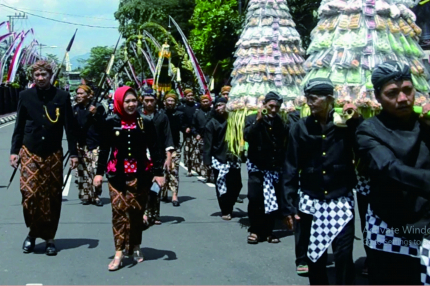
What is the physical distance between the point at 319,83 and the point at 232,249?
3.07 m

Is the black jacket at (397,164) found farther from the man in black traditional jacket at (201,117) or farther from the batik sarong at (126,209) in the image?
the man in black traditional jacket at (201,117)

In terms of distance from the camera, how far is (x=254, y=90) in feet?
33.2

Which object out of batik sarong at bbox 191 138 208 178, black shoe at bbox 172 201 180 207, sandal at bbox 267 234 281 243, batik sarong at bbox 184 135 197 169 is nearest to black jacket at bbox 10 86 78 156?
sandal at bbox 267 234 281 243

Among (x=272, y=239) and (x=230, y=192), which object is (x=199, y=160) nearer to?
(x=230, y=192)

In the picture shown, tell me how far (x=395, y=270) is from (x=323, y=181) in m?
1.40

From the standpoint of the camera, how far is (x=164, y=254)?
747cm

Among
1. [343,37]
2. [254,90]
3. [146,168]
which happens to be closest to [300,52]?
[254,90]

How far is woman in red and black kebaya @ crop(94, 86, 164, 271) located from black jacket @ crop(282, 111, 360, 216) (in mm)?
1966

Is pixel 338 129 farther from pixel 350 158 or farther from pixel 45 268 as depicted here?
pixel 45 268

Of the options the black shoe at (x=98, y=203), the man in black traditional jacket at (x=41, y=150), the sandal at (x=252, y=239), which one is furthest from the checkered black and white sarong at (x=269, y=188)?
the black shoe at (x=98, y=203)

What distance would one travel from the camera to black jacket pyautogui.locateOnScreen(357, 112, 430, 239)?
3535 mm

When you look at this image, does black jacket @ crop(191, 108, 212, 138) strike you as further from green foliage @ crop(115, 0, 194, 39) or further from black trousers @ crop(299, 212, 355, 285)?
green foliage @ crop(115, 0, 194, 39)

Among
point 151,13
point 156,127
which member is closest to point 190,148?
point 156,127

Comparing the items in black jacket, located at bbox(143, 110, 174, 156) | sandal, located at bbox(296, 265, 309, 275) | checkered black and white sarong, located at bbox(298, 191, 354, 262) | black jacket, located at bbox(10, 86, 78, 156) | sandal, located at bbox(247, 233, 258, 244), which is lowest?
sandal, located at bbox(247, 233, 258, 244)
